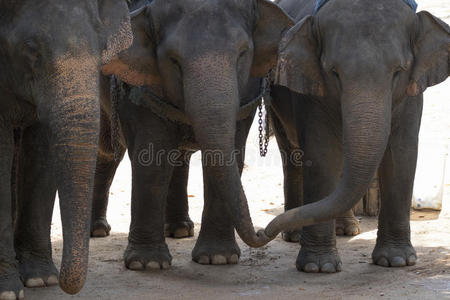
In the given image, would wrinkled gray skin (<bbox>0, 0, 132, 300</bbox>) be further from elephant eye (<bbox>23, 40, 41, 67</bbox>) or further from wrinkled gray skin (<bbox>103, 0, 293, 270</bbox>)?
wrinkled gray skin (<bbox>103, 0, 293, 270</bbox>)

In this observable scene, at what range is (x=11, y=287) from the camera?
4328 mm

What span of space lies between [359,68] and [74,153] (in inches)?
63.6

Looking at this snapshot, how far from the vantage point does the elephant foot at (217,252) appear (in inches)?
213

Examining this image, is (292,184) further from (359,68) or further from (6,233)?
(6,233)

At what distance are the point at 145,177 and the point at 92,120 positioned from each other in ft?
5.04

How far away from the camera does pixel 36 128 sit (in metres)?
4.69

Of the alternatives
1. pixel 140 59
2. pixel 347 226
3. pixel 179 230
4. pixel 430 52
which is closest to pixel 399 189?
pixel 430 52

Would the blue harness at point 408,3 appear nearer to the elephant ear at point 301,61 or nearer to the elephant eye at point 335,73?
the elephant ear at point 301,61

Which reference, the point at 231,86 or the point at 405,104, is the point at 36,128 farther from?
the point at 405,104

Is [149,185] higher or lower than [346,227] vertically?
higher

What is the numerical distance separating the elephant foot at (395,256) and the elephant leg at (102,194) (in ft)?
6.99

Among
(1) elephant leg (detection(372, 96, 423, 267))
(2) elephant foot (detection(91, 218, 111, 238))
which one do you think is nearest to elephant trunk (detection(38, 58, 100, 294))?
(1) elephant leg (detection(372, 96, 423, 267))

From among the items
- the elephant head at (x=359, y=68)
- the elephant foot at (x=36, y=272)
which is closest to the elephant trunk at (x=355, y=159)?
the elephant head at (x=359, y=68)

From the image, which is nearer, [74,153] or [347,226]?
[74,153]
